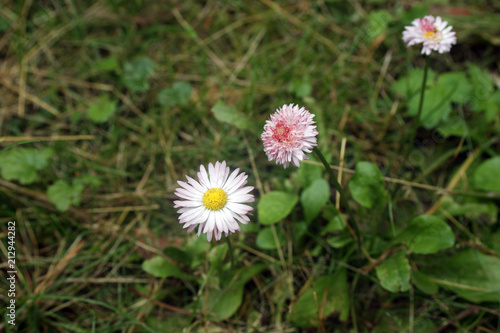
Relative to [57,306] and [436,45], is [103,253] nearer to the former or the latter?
[57,306]

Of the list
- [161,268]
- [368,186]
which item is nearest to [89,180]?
[161,268]

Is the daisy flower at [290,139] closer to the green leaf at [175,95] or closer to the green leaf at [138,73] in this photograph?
the green leaf at [175,95]

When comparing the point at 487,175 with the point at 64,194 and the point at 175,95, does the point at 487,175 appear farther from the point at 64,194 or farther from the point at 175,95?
the point at 64,194

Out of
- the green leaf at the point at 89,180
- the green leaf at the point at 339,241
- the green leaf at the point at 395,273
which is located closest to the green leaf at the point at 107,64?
the green leaf at the point at 89,180

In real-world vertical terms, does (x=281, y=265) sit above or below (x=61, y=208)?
below

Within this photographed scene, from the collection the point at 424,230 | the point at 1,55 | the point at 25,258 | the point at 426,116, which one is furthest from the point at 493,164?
the point at 1,55

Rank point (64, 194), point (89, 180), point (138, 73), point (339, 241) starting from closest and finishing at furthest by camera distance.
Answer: point (339, 241) < point (64, 194) < point (89, 180) < point (138, 73)

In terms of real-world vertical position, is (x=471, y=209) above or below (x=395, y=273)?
above
